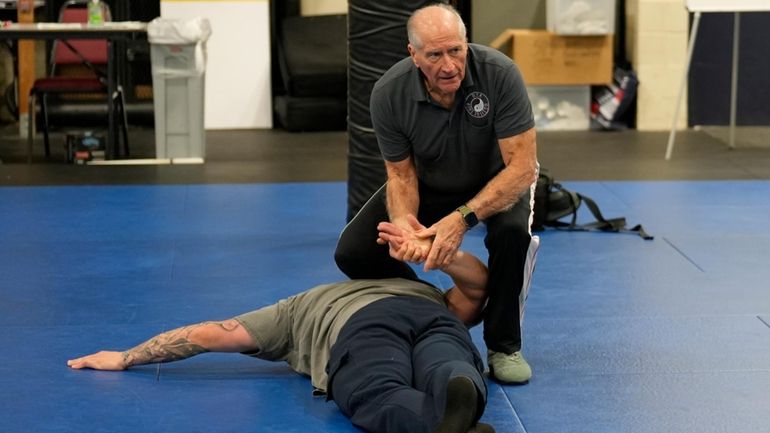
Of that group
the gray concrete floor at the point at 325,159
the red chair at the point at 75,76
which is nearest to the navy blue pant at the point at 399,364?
the gray concrete floor at the point at 325,159

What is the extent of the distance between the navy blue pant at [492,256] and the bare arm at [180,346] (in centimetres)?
49

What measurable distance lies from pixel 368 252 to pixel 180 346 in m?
0.71

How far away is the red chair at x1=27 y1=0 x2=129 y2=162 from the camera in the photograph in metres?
8.91

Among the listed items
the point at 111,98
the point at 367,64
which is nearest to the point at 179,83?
the point at 111,98

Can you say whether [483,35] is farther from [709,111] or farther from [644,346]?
[644,346]

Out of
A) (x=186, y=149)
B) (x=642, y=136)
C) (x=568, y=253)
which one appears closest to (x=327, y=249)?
(x=568, y=253)

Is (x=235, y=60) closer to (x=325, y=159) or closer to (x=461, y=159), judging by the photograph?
(x=325, y=159)

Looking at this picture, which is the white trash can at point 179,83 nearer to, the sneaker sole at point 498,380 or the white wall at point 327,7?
the white wall at point 327,7

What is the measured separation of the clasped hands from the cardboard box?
6441 millimetres

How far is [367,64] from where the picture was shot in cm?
605

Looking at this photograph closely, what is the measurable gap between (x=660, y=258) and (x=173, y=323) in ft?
7.81

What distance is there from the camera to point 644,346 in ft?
14.9

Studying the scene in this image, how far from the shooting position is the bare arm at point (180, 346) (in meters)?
4.13

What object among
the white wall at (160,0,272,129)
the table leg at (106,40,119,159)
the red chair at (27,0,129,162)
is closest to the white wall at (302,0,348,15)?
the white wall at (160,0,272,129)
